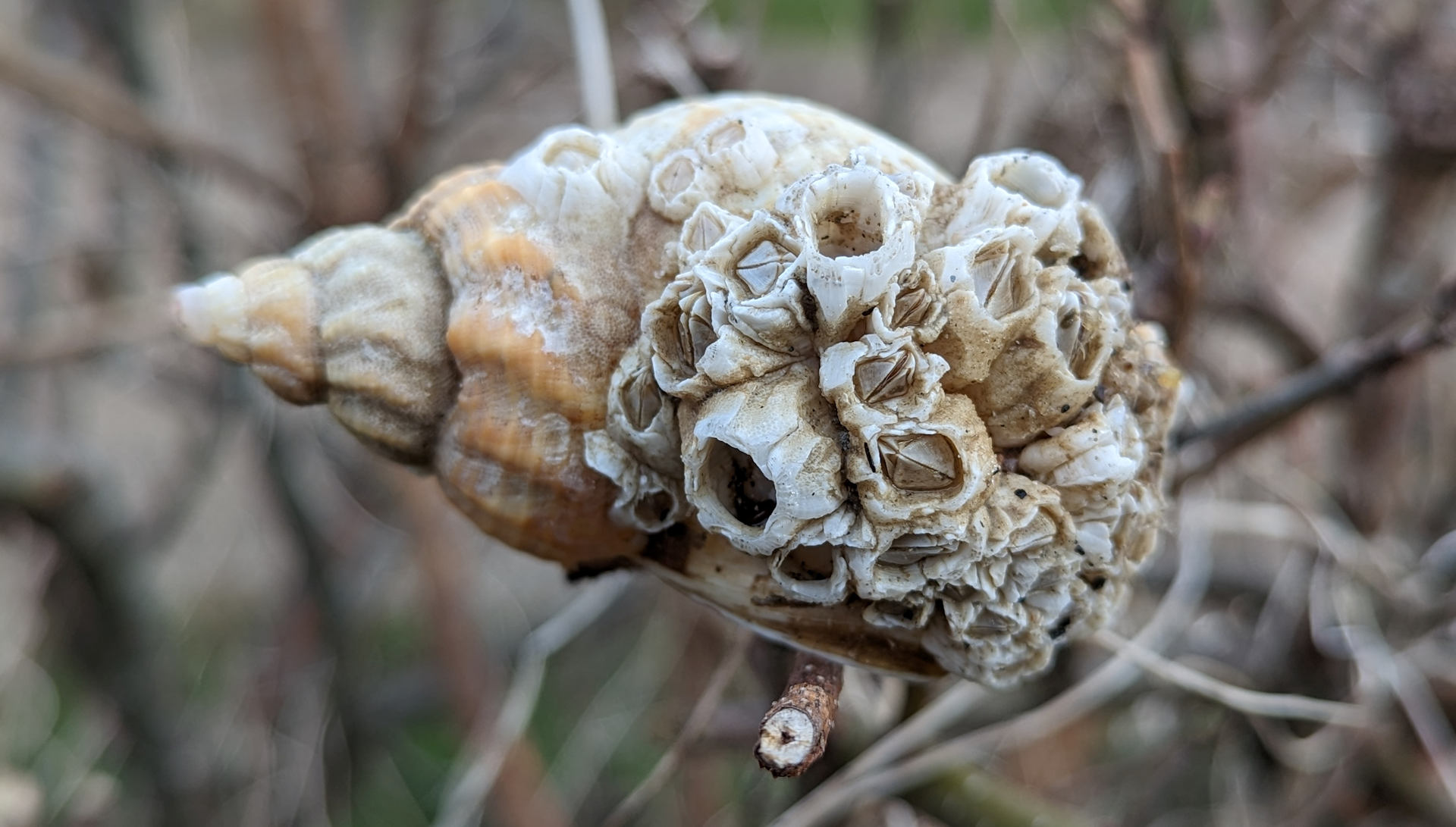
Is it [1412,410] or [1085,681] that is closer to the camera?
[1085,681]

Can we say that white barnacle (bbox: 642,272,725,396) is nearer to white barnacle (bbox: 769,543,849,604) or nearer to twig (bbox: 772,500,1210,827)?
white barnacle (bbox: 769,543,849,604)

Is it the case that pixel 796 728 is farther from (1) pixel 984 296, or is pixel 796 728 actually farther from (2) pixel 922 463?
(1) pixel 984 296

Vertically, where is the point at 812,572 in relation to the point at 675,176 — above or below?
below

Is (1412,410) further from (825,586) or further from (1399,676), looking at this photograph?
(825,586)

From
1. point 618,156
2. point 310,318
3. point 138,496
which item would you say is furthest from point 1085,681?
point 138,496

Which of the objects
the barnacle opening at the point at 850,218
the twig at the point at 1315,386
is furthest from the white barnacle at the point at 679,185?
the twig at the point at 1315,386

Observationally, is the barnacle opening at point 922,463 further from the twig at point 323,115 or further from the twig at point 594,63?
the twig at point 323,115

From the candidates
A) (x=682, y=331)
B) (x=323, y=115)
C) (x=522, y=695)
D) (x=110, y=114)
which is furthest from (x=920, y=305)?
(x=110, y=114)
